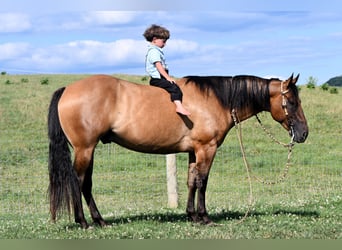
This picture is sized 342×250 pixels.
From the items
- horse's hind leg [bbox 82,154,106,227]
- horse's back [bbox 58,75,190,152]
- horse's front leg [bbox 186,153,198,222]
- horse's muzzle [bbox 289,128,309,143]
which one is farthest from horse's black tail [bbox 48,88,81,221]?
horse's muzzle [bbox 289,128,309,143]

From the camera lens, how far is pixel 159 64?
305 inches

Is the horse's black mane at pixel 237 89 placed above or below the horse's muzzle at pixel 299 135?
above

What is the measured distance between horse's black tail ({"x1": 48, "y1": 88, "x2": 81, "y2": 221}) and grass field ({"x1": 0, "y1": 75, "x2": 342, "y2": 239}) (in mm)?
386

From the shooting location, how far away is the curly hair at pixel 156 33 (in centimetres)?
783

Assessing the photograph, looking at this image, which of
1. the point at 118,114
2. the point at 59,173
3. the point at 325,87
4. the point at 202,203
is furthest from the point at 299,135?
the point at 325,87

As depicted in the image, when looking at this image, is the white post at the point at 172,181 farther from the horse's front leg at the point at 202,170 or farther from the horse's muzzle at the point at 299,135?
the horse's muzzle at the point at 299,135

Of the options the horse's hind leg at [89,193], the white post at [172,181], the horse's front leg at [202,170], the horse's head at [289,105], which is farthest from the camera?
the white post at [172,181]

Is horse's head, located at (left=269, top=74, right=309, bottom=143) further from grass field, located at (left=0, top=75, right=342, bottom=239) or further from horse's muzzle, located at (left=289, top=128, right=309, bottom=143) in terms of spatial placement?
grass field, located at (left=0, top=75, right=342, bottom=239)

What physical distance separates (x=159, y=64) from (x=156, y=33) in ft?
1.44

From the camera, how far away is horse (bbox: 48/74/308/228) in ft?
24.5

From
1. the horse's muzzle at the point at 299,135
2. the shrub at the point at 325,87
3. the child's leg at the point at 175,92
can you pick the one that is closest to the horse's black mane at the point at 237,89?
the child's leg at the point at 175,92

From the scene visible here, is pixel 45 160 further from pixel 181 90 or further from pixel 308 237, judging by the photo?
pixel 308 237

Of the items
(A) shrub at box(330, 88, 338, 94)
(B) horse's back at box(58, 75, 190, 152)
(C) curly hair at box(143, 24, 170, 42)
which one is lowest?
(B) horse's back at box(58, 75, 190, 152)

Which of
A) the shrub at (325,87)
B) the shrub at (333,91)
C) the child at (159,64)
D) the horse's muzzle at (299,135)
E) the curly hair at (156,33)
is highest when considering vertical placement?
the shrub at (325,87)
